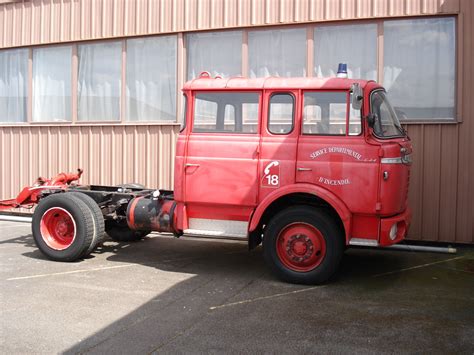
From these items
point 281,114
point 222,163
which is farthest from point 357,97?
point 222,163

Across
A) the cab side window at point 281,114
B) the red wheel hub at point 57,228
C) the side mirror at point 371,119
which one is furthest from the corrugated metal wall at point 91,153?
the side mirror at point 371,119

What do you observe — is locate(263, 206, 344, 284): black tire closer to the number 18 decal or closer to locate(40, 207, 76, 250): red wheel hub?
the number 18 decal

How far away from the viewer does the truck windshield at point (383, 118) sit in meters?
6.45

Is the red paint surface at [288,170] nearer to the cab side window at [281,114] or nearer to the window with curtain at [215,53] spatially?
the cab side window at [281,114]

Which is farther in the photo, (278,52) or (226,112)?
(278,52)

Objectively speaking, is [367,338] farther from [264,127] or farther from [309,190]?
[264,127]

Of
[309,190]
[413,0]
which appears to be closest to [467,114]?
[413,0]

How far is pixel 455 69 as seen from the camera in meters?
8.80

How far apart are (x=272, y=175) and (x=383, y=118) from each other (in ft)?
5.11

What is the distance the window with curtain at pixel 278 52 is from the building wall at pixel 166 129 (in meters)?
0.26

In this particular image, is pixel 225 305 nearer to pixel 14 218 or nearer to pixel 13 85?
pixel 14 218

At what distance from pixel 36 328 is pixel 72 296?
3.43 feet

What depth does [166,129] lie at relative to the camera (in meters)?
10.5

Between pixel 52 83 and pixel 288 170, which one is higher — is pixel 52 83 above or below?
above
